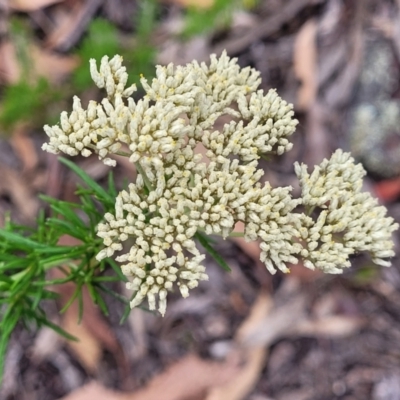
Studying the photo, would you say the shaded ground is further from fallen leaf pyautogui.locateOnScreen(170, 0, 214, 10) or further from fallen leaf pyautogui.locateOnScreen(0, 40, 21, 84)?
fallen leaf pyautogui.locateOnScreen(0, 40, 21, 84)

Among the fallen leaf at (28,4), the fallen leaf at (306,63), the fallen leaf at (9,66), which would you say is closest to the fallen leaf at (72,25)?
the fallen leaf at (28,4)

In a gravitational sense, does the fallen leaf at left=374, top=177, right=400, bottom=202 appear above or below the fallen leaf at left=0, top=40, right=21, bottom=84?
below

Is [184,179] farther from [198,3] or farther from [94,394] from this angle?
[198,3]

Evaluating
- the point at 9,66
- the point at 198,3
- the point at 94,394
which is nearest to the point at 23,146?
the point at 9,66

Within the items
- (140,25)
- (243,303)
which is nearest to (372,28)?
(140,25)

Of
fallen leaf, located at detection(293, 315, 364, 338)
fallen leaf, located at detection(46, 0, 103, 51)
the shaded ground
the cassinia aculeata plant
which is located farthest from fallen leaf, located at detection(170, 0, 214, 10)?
the cassinia aculeata plant

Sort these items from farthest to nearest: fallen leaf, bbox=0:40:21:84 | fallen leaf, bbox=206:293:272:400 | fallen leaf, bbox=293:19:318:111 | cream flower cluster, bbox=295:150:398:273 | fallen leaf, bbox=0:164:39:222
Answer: fallen leaf, bbox=293:19:318:111 → fallen leaf, bbox=0:40:21:84 → fallen leaf, bbox=0:164:39:222 → fallen leaf, bbox=206:293:272:400 → cream flower cluster, bbox=295:150:398:273

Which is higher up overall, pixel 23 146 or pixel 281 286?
pixel 23 146
